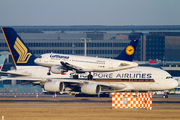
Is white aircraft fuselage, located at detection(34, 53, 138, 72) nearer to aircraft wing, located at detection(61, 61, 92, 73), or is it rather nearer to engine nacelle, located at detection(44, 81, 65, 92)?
aircraft wing, located at detection(61, 61, 92, 73)

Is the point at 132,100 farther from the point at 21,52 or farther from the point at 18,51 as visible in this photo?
the point at 18,51

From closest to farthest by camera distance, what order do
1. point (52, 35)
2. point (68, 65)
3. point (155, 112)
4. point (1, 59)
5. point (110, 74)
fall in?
1. point (155, 112)
2. point (68, 65)
3. point (110, 74)
4. point (1, 59)
5. point (52, 35)

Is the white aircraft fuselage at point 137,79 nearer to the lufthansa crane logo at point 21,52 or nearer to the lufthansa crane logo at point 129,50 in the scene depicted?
the lufthansa crane logo at point 129,50

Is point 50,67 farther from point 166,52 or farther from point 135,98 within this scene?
point 166,52

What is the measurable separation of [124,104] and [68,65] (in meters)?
19.8

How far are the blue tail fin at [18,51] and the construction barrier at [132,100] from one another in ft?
104

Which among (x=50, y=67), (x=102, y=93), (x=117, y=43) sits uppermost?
(x=117, y=43)

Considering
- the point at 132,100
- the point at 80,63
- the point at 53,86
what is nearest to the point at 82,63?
the point at 80,63

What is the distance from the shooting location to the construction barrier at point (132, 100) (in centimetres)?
3744

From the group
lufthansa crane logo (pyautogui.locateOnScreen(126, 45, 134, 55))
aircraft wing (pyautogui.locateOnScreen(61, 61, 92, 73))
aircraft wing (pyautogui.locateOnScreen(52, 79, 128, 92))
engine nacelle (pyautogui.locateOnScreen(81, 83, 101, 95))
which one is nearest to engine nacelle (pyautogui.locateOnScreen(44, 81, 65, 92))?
aircraft wing (pyautogui.locateOnScreen(52, 79, 128, 92))

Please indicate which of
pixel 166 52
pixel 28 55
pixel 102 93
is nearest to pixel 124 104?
pixel 102 93

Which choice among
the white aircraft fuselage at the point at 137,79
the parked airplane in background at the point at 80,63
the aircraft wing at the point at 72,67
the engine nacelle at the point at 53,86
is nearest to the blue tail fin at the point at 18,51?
the parked airplane in background at the point at 80,63

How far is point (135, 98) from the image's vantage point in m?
37.5

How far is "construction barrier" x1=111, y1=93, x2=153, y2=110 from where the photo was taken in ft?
123
